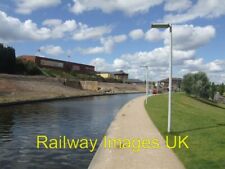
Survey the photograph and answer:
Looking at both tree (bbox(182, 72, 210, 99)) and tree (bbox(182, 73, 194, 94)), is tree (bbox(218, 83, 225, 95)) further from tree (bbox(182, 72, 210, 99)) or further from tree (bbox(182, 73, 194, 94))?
tree (bbox(182, 73, 194, 94))

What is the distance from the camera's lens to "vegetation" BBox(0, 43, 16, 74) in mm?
94200

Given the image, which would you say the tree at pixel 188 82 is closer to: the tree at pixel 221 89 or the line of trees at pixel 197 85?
the line of trees at pixel 197 85

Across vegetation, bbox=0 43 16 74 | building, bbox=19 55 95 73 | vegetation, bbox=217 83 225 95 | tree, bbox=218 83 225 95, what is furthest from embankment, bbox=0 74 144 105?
tree, bbox=218 83 225 95

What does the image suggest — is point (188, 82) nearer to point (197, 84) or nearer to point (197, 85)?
point (197, 84)

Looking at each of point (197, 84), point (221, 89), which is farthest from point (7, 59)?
point (221, 89)

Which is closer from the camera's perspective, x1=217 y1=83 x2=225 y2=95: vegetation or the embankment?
the embankment

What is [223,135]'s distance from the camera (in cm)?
1698

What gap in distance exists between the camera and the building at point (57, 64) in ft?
438

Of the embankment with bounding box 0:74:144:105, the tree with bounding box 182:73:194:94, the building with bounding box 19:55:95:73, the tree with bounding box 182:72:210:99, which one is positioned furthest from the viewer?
the building with bounding box 19:55:95:73

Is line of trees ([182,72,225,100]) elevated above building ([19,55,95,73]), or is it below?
below

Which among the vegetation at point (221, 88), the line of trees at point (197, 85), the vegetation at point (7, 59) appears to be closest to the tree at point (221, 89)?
the vegetation at point (221, 88)

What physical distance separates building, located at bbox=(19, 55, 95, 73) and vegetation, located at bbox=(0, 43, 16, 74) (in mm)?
19912

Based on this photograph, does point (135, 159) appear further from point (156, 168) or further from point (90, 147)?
point (90, 147)

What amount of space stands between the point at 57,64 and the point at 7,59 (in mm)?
55624
